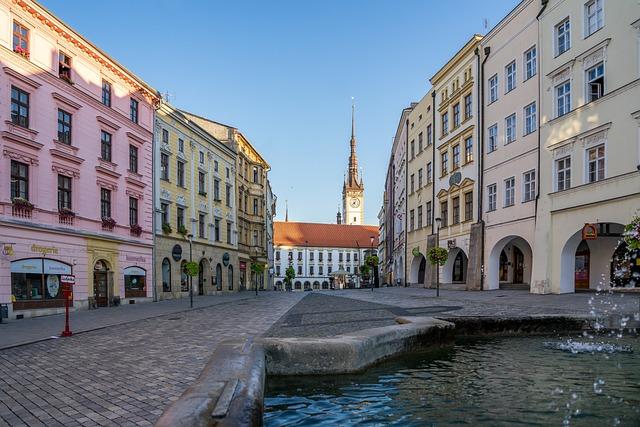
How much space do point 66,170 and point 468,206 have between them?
2496cm

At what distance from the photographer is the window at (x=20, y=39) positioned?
64.6ft

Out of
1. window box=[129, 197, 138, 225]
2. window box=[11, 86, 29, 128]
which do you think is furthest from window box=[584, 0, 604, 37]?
window box=[129, 197, 138, 225]

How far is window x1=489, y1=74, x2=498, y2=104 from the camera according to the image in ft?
97.0

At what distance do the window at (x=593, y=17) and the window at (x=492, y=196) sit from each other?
34.2ft

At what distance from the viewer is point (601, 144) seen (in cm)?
1980

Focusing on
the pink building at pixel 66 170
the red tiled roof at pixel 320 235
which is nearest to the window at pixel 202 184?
the pink building at pixel 66 170

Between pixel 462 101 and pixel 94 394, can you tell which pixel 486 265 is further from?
pixel 94 394

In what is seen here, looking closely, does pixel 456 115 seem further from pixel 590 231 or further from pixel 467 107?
pixel 590 231

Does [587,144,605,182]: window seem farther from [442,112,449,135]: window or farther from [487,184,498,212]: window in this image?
[442,112,449,135]: window

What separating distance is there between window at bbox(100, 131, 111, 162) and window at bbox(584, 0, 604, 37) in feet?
82.4

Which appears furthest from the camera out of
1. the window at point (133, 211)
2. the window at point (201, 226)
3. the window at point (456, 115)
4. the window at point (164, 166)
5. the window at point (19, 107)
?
the window at point (201, 226)

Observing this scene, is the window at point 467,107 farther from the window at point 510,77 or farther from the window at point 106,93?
the window at point 106,93

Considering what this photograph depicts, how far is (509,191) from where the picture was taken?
2761 cm

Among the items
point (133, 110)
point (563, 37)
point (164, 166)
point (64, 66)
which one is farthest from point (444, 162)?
point (64, 66)
